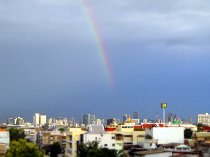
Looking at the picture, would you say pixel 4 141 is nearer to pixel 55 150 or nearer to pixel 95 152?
pixel 55 150

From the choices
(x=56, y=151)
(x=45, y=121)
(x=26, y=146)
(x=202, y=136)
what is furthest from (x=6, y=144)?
(x=45, y=121)

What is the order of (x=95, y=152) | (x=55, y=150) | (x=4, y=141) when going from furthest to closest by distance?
1. (x=4, y=141)
2. (x=55, y=150)
3. (x=95, y=152)

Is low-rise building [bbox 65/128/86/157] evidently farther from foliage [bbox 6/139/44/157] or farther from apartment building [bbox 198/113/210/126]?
apartment building [bbox 198/113/210/126]

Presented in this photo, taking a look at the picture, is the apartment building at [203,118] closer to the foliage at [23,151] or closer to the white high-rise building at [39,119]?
the white high-rise building at [39,119]

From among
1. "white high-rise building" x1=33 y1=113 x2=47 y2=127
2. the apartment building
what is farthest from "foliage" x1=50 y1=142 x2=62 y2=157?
"white high-rise building" x1=33 y1=113 x2=47 y2=127

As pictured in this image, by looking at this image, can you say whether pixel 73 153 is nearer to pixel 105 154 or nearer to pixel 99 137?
pixel 99 137

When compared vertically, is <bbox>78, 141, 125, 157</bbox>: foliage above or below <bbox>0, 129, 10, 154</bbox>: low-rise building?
above

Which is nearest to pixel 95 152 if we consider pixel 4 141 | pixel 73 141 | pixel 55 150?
pixel 73 141

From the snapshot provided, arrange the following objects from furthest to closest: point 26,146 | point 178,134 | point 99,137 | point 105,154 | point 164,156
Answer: point 178,134 → point 99,137 → point 26,146 → point 164,156 → point 105,154

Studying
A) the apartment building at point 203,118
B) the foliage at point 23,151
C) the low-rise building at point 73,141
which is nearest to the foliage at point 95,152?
the foliage at point 23,151

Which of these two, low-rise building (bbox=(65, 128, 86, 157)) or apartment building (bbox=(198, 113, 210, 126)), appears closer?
low-rise building (bbox=(65, 128, 86, 157))

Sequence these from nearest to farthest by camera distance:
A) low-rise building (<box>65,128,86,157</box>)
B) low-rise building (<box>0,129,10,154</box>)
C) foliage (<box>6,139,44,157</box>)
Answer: foliage (<box>6,139,44,157</box>) → low-rise building (<box>65,128,86,157</box>) → low-rise building (<box>0,129,10,154</box>)

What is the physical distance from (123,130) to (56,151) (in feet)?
28.4

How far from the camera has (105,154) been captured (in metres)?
29.8
